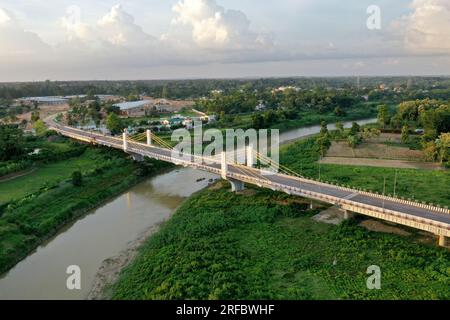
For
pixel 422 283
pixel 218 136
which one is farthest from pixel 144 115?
pixel 422 283

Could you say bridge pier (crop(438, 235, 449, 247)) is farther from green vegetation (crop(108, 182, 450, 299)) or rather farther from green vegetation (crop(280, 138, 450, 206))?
green vegetation (crop(280, 138, 450, 206))

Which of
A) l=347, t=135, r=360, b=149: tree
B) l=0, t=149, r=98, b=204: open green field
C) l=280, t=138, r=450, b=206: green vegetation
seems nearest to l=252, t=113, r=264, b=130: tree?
l=347, t=135, r=360, b=149: tree

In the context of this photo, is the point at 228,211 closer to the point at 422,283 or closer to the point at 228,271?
the point at 228,271

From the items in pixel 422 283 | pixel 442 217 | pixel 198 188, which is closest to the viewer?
pixel 422 283

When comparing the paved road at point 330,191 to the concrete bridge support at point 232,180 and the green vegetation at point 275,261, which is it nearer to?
the concrete bridge support at point 232,180

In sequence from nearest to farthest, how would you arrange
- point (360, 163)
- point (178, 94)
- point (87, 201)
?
point (87, 201)
point (360, 163)
point (178, 94)

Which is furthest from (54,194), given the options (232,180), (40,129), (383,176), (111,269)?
(40,129)

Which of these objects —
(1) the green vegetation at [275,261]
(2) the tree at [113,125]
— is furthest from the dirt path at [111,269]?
(2) the tree at [113,125]

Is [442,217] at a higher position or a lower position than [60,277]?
higher
